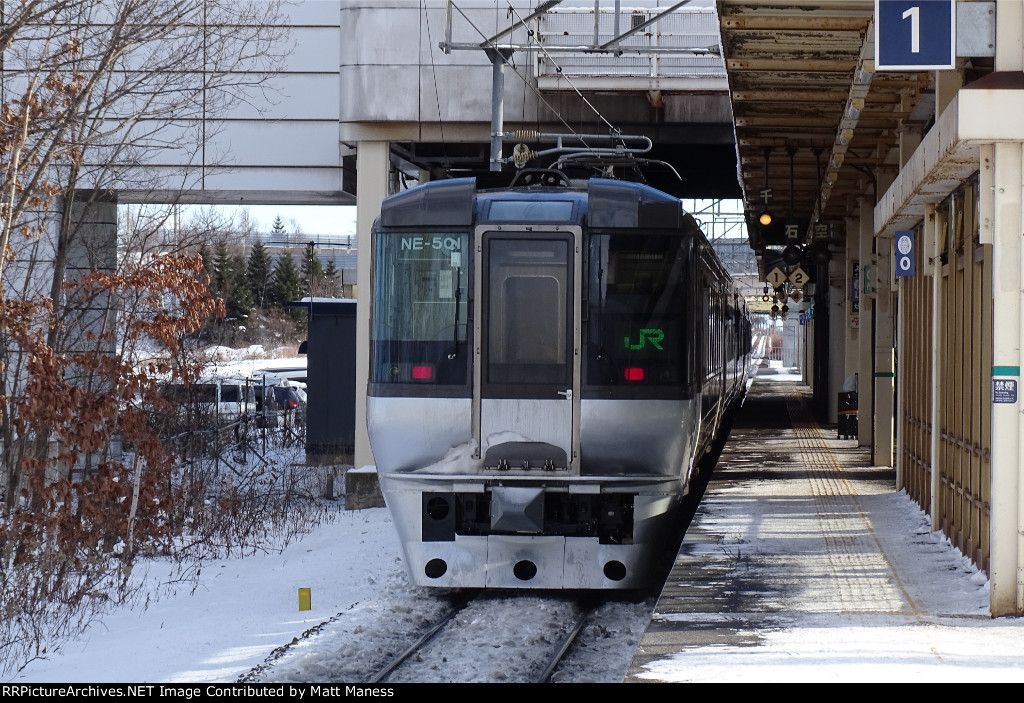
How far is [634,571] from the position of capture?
8.91 metres

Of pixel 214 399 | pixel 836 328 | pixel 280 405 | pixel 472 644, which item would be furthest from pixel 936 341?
pixel 280 405

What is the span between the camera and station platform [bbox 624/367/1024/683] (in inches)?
221

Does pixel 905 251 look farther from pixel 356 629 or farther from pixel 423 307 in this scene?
pixel 356 629

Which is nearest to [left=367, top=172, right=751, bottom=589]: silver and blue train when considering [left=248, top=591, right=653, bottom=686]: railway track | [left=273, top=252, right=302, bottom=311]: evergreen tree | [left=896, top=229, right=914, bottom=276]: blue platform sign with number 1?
[left=248, top=591, right=653, bottom=686]: railway track

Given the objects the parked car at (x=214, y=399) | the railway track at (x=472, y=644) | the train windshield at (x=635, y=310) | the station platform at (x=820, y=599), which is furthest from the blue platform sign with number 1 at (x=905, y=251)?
the parked car at (x=214, y=399)

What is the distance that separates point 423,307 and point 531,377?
0.92 meters

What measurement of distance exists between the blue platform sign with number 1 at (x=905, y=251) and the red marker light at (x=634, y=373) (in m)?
3.44

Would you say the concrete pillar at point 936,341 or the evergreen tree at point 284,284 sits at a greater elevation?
the evergreen tree at point 284,284

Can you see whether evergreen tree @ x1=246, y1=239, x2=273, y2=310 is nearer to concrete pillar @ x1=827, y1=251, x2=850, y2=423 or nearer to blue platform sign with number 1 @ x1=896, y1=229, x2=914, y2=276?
concrete pillar @ x1=827, y1=251, x2=850, y2=423

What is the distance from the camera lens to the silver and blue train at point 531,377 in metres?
8.79

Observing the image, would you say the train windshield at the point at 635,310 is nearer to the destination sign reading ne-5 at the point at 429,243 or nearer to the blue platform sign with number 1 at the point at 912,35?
the destination sign reading ne-5 at the point at 429,243

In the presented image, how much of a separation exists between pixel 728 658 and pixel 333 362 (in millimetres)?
15503
